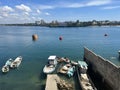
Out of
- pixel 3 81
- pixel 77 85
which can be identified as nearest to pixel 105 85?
pixel 77 85

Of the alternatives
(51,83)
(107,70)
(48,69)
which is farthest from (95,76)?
(48,69)

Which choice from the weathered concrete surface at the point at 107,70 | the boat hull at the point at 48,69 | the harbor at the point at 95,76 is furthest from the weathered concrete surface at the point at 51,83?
the weathered concrete surface at the point at 107,70

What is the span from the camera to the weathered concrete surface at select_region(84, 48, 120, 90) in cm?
3111

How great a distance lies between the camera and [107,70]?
35562 mm

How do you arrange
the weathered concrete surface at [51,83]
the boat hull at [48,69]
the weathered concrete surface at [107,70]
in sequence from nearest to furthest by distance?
the weathered concrete surface at [107,70] → the weathered concrete surface at [51,83] → the boat hull at [48,69]

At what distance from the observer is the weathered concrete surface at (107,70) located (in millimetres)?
31109

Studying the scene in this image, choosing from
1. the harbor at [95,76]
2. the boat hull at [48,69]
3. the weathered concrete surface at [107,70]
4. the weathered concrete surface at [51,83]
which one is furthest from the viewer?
the boat hull at [48,69]

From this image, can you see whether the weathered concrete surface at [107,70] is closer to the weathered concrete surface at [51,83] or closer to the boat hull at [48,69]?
the weathered concrete surface at [51,83]

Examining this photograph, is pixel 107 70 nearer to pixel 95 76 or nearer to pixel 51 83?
pixel 95 76

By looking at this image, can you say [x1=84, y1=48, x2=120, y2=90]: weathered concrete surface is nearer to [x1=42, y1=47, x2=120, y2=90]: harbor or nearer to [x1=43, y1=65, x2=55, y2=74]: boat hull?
[x1=42, y1=47, x2=120, y2=90]: harbor

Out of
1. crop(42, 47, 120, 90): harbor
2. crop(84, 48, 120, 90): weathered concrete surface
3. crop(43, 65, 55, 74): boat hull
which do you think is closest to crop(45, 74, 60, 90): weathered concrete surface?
crop(42, 47, 120, 90): harbor

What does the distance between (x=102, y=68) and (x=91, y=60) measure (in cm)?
892

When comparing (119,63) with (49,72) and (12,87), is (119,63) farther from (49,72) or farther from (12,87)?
(12,87)

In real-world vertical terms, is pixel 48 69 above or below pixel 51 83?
below
